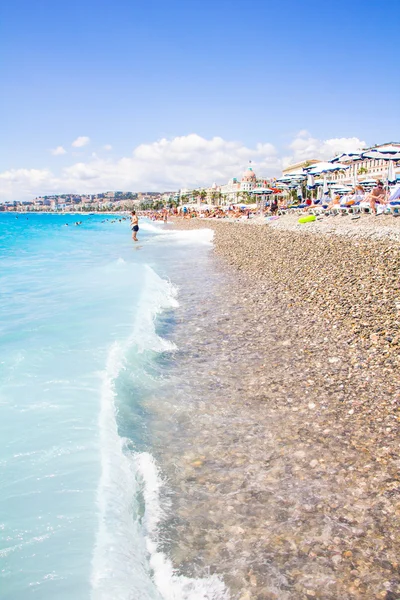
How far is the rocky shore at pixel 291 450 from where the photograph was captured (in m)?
3.08

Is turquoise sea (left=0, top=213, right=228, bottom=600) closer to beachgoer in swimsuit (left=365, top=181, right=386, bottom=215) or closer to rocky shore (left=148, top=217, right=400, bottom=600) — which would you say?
rocky shore (left=148, top=217, right=400, bottom=600)

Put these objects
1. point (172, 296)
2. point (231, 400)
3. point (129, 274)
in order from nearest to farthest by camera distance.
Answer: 1. point (231, 400)
2. point (172, 296)
3. point (129, 274)

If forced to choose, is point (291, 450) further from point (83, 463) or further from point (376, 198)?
point (376, 198)

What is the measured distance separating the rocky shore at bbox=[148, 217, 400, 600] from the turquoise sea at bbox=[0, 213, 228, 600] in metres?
0.28

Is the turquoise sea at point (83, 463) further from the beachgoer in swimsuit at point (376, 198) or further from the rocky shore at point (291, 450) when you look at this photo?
the beachgoer in swimsuit at point (376, 198)

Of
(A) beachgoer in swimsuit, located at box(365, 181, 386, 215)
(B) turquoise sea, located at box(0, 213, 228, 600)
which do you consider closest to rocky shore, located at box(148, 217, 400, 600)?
(B) turquoise sea, located at box(0, 213, 228, 600)

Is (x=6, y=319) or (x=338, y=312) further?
(x=6, y=319)

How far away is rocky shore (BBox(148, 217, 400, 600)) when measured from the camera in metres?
3.08

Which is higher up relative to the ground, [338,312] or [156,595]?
[338,312]

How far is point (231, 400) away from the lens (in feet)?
18.4

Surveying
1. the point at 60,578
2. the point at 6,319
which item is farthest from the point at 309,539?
the point at 6,319

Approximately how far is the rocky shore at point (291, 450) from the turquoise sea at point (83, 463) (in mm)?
284

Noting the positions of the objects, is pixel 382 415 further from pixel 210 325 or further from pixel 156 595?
pixel 210 325

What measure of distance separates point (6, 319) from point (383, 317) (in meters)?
8.41
